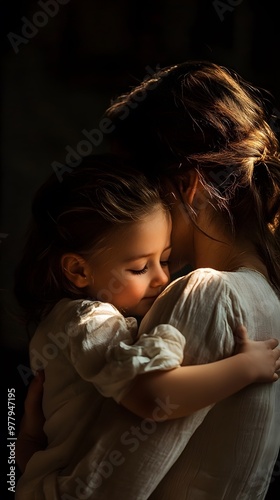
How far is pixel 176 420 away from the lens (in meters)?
1.17

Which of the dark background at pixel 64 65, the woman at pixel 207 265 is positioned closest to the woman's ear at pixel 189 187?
the woman at pixel 207 265

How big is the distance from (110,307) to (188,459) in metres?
0.28

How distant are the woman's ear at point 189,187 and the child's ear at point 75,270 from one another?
22 centimetres

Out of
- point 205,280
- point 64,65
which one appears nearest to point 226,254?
point 205,280

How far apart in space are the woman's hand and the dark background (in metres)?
0.56

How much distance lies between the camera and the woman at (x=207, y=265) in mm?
1182

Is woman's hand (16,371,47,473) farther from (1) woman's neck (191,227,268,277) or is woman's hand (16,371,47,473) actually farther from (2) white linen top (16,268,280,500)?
(1) woman's neck (191,227,268,277)

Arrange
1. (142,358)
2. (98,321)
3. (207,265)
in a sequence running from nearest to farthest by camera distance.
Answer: (142,358), (98,321), (207,265)

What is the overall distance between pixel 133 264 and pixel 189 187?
0.55 ft

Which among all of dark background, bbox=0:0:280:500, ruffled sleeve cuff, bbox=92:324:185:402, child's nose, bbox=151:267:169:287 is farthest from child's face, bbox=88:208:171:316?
dark background, bbox=0:0:280:500

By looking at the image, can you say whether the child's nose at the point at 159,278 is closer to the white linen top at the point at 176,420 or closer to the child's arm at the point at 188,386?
the white linen top at the point at 176,420

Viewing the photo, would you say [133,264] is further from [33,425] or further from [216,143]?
[33,425]

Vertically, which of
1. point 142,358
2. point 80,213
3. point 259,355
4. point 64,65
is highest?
point 64,65

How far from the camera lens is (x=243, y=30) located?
6.55 feet
